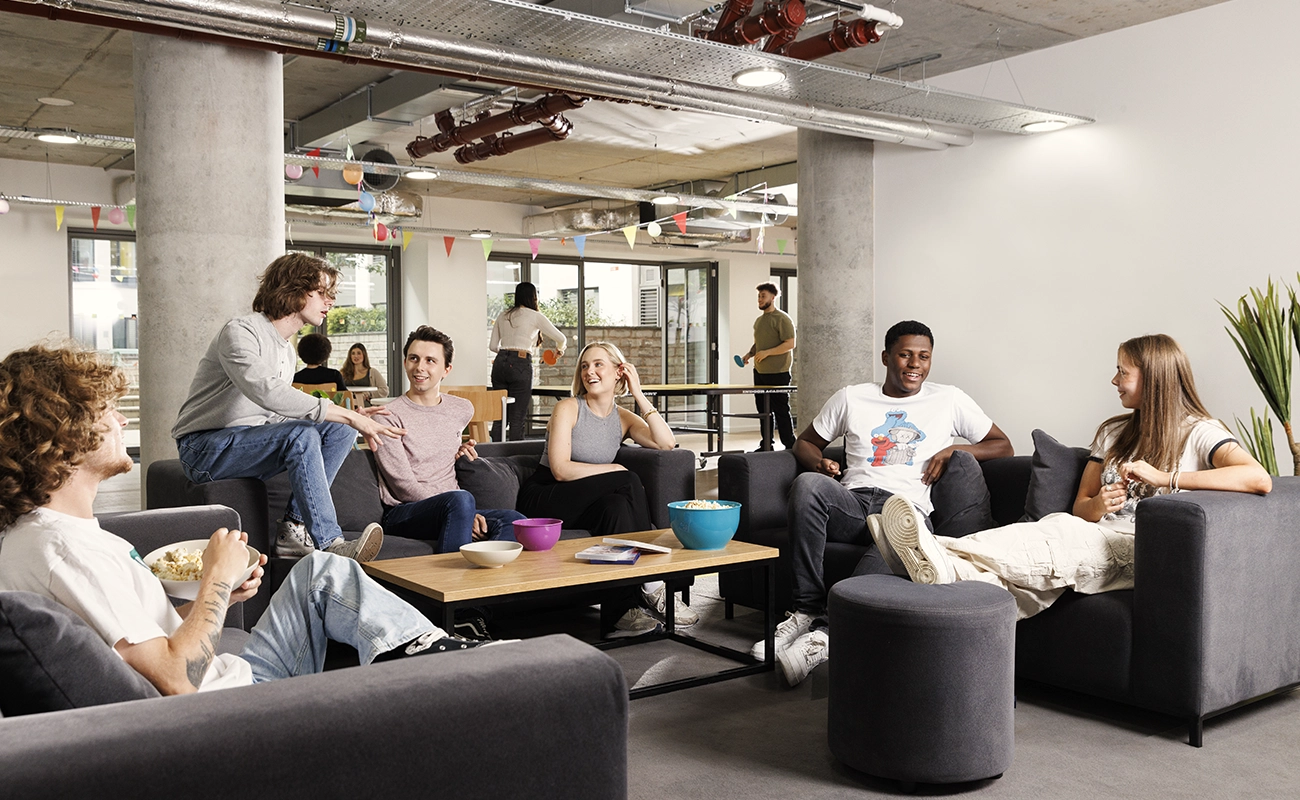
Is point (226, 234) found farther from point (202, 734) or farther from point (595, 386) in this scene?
point (202, 734)

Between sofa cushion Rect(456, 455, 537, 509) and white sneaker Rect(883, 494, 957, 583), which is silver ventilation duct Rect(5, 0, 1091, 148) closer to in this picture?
sofa cushion Rect(456, 455, 537, 509)

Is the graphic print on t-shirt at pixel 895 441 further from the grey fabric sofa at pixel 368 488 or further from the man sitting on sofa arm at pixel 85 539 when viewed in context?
the man sitting on sofa arm at pixel 85 539

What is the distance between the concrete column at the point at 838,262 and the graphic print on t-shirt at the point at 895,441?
295 centimetres

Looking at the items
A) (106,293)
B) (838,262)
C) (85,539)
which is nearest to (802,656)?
(85,539)

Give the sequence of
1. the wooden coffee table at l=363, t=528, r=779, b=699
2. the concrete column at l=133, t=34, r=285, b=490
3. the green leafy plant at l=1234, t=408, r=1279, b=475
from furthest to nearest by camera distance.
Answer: the concrete column at l=133, t=34, r=285, b=490
the green leafy plant at l=1234, t=408, r=1279, b=475
the wooden coffee table at l=363, t=528, r=779, b=699

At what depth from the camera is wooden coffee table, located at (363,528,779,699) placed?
2660 millimetres

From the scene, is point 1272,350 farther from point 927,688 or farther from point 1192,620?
point 927,688

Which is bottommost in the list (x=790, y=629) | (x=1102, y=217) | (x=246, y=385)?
(x=790, y=629)

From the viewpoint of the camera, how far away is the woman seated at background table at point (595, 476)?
3986mm

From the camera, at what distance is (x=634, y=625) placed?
3.87m

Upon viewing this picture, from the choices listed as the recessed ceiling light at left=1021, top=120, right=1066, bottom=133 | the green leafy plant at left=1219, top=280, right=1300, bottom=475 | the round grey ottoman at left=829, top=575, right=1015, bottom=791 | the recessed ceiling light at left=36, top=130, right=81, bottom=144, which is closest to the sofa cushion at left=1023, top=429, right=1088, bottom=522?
the green leafy plant at left=1219, top=280, right=1300, bottom=475

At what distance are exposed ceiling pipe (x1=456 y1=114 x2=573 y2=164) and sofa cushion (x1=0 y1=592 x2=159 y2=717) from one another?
19.0ft

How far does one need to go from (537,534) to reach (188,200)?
2566 mm

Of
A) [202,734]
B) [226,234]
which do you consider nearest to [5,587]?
[202,734]
